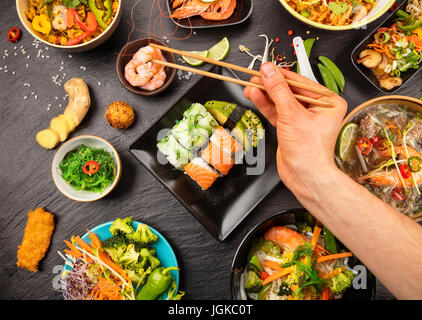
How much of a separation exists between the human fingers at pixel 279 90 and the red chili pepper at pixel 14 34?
7.74ft

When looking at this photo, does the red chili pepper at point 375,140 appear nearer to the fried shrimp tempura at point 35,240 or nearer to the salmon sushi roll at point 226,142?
the salmon sushi roll at point 226,142

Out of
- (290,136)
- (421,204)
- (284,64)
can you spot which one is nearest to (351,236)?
(290,136)

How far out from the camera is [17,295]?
262cm

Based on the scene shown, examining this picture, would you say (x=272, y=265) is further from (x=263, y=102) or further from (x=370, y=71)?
(x=370, y=71)

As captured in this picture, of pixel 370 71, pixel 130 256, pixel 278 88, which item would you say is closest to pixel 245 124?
pixel 278 88

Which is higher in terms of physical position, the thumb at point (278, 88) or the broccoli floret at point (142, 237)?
the thumb at point (278, 88)

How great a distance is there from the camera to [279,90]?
69.2 inches

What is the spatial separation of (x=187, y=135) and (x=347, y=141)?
1.22 m

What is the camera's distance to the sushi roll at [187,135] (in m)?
2.46

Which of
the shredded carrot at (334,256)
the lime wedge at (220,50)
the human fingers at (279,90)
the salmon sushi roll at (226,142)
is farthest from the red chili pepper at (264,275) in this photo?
the lime wedge at (220,50)

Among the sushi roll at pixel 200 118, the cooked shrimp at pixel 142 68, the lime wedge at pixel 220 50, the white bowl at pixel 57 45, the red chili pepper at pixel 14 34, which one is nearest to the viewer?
the white bowl at pixel 57 45

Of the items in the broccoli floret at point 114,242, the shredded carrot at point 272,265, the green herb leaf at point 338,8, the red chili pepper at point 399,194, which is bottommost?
the broccoli floret at point 114,242
